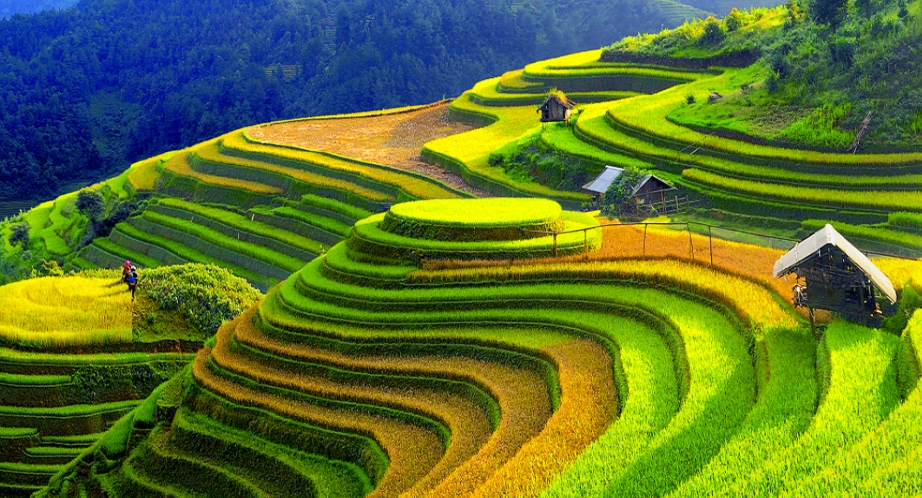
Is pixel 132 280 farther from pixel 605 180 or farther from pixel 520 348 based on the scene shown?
pixel 605 180

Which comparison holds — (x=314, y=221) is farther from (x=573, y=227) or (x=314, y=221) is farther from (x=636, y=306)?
(x=636, y=306)

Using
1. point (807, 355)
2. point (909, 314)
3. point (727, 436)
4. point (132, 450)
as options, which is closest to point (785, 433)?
point (727, 436)

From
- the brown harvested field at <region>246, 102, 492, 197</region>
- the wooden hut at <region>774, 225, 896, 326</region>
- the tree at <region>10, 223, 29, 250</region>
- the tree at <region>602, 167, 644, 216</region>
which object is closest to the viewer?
the wooden hut at <region>774, 225, 896, 326</region>

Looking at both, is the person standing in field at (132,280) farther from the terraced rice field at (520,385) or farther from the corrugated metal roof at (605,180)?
the corrugated metal roof at (605,180)

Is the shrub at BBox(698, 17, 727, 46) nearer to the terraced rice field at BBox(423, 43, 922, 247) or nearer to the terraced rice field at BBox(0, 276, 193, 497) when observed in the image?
the terraced rice field at BBox(423, 43, 922, 247)

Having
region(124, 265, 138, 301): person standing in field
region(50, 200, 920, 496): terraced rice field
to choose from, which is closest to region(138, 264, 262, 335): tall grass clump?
region(124, 265, 138, 301): person standing in field

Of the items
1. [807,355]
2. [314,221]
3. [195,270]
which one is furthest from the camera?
[314,221]
